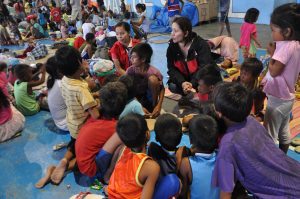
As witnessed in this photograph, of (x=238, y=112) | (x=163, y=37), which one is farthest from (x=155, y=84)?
(x=163, y=37)

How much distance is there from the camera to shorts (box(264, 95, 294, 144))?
206 cm

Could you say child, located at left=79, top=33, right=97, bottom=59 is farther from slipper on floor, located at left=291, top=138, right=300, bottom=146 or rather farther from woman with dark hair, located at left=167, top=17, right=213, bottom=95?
slipper on floor, located at left=291, top=138, right=300, bottom=146

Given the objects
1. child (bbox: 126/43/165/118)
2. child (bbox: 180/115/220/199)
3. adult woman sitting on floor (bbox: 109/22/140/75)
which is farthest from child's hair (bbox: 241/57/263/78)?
adult woman sitting on floor (bbox: 109/22/140/75)

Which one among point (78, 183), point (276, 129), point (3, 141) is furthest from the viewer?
point (3, 141)

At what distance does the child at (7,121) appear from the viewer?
9.80 ft

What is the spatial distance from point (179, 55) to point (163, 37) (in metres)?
4.06

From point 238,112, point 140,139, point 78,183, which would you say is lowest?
point 78,183

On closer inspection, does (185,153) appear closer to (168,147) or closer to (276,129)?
(168,147)

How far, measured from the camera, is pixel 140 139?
1717mm

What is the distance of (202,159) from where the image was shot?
5.41 ft

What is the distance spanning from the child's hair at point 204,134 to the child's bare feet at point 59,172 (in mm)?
1232

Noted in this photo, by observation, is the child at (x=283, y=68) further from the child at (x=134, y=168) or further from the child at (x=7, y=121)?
the child at (x=7, y=121)

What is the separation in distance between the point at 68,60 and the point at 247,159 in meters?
1.58

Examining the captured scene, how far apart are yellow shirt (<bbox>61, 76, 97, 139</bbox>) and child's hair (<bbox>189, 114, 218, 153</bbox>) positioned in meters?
0.99
